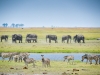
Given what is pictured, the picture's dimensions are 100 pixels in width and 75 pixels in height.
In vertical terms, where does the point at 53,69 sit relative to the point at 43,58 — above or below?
below

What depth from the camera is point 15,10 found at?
57.2 feet

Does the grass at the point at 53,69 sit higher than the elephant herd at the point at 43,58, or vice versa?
the elephant herd at the point at 43,58

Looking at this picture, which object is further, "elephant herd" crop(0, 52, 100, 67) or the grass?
"elephant herd" crop(0, 52, 100, 67)

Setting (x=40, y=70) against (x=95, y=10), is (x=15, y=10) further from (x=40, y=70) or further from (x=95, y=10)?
(x=40, y=70)

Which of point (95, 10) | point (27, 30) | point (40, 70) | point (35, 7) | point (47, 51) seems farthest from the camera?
point (27, 30)

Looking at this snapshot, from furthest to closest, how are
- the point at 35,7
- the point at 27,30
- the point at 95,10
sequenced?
the point at 27,30 < the point at 35,7 < the point at 95,10

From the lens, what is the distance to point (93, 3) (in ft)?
54.2

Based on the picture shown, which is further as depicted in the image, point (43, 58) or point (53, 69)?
point (43, 58)

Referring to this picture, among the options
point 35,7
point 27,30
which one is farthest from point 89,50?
point 27,30

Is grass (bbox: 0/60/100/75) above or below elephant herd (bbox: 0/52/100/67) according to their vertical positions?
below

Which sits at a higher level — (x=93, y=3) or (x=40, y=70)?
(x=93, y=3)

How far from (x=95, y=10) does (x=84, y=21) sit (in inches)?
79.8

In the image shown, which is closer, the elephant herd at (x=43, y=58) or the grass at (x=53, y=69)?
the grass at (x=53, y=69)

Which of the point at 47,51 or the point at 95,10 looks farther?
the point at 47,51
